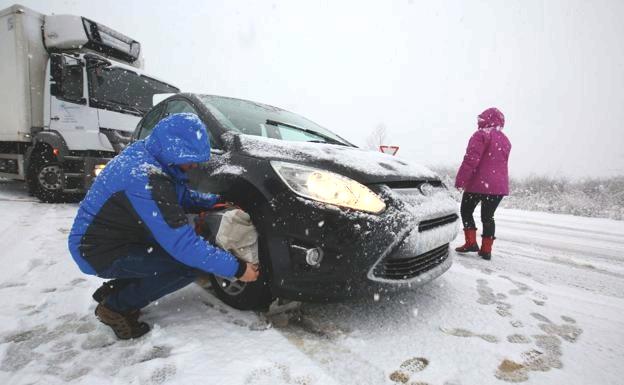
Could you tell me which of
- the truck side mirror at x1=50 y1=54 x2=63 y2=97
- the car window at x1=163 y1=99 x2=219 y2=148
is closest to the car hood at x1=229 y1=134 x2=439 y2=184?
the car window at x1=163 y1=99 x2=219 y2=148

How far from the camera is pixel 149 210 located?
1599 mm

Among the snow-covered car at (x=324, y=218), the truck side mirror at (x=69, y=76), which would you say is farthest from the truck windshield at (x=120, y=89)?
the snow-covered car at (x=324, y=218)

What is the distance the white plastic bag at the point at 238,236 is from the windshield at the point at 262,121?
75cm

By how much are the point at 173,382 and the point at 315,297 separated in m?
0.74

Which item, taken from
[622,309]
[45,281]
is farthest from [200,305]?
[622,309]

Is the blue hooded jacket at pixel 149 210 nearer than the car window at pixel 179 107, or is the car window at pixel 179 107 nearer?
the blue hooded jacket at pixel 149 210

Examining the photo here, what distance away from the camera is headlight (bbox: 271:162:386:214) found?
173 cm

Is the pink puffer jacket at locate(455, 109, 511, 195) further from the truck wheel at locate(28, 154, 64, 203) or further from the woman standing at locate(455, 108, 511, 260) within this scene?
the truck wheel at locate(28, 154, 64, 203)

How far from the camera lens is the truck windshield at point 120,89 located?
5.54m

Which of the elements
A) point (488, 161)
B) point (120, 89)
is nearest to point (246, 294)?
point (488, 161)

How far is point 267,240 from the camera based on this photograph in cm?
181

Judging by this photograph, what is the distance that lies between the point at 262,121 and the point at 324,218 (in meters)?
1.36

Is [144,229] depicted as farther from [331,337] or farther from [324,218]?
[331,337]

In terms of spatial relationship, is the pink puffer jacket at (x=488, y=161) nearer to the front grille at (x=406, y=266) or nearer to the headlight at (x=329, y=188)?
the front grille at (x=406, y=266)
